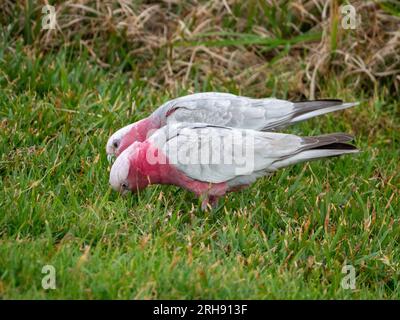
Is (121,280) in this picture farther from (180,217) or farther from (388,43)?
(388,43)

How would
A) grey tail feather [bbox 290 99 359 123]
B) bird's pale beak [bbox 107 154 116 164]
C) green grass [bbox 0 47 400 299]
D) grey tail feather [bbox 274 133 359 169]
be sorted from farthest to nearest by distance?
1. grey tail feather [bbox 290 99 359 123]
2. bird's pale beak [bbox 107 154 116 164]
3. grey tail feather [bbox 274 133 359 169]
4. green grass [bbox 0 47 400 299]

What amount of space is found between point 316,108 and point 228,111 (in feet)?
2.04

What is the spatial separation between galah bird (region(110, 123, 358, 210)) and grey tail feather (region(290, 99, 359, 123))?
70cm

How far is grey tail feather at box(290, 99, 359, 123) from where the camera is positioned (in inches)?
221

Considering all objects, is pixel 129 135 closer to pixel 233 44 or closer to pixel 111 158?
pixel 111 158

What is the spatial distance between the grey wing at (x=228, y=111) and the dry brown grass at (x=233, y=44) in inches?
46.9

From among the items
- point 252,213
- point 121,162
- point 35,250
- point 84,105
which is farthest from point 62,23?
point 35,250

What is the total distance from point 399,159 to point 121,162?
2.35 meters

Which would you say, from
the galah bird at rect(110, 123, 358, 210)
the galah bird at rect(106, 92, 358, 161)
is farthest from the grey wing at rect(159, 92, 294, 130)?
the galah bird at rect(110, 123, 358, 210)

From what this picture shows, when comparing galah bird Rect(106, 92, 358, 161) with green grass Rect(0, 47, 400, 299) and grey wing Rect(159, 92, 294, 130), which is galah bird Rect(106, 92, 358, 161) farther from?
green grass Rect(0, 47, 400, 299)

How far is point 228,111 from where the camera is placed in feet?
18.4

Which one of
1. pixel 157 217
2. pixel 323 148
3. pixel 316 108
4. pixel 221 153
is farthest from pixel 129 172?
pixel 316 108
